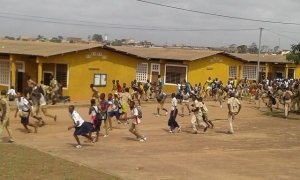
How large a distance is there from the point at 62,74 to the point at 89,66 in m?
1.71

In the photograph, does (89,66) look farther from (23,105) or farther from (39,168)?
(39,168)

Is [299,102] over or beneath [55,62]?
beneath

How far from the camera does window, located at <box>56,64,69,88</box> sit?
88.5ft

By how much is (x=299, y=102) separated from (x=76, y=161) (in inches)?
685

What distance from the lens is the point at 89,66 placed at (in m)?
28.0

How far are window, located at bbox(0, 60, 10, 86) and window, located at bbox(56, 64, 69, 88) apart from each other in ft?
11.5

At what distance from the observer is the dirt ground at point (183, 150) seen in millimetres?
11578

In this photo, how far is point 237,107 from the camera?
59.2 ft

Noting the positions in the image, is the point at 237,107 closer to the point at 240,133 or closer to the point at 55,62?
Answer: the point at 240,133

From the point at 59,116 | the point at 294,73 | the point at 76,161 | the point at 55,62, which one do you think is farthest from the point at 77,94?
the point at 294,73

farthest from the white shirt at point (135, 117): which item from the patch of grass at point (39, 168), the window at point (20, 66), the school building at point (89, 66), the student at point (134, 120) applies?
→ the window at point (20, 66)

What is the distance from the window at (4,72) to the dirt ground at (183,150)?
8830 millimetres

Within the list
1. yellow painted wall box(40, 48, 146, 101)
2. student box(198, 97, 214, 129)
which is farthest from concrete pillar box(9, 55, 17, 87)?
student box(198, 97, 214, 129)

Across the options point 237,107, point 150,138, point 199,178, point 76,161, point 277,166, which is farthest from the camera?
point 237,107
